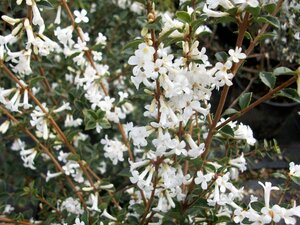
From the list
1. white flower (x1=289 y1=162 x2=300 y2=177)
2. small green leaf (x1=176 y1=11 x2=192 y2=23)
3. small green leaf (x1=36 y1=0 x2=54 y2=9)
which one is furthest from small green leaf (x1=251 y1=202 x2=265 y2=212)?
small green leaf (x1=36 y1=0 x2=54 y2=9)

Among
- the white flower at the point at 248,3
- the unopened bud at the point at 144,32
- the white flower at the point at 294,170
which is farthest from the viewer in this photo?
the white flower at the point at 294,170

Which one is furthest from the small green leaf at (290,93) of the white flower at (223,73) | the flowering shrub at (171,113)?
the white flower at (223,73)

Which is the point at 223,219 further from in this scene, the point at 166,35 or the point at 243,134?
the point at 166,35

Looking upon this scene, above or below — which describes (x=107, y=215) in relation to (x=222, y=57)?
below

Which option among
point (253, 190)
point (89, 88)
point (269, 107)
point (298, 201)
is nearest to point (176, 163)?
point (89, 88)

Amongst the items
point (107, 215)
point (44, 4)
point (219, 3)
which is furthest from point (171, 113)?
point (107, 215)

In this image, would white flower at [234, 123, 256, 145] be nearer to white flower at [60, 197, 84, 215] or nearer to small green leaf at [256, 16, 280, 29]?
small green leaf at [256, 16, 280, 29]

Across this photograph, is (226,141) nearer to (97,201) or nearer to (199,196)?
(199,196)

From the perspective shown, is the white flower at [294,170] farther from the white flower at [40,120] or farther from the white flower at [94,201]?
the white flower at [40,120]
